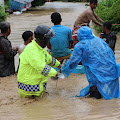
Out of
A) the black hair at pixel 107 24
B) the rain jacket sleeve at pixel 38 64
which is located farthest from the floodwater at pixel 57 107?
the black hair at pixel 107 24

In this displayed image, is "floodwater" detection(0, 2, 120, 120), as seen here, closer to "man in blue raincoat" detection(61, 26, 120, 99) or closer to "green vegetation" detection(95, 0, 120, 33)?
"man in blue raincoat" detection(61, 26, 120, 99)

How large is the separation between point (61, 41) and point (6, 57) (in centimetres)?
135

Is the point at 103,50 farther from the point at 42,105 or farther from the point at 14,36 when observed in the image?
the point at 14,36

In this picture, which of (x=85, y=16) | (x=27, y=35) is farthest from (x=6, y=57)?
(x=85, y=16)

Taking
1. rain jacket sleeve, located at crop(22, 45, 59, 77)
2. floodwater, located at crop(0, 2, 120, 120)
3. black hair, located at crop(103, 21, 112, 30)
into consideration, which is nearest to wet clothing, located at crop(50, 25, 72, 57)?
black hair, located at crop(103, 21, 112, 30)

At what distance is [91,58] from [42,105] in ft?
3.66

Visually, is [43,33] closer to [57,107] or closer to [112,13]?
[57,107]

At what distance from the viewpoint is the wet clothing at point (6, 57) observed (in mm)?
5801

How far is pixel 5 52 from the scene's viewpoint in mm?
5832

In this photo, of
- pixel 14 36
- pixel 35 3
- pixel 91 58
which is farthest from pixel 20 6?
pixel 91 58

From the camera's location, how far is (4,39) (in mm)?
5820

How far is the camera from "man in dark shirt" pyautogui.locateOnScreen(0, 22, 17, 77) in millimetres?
5793

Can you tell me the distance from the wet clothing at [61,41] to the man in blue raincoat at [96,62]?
170 centimetres

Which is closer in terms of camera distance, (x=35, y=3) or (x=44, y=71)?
(x=44, y=71)
